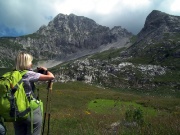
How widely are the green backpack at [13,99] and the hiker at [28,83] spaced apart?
224mm

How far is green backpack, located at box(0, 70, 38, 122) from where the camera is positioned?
6.62m

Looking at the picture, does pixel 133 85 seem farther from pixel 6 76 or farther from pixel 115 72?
pixel 6 76

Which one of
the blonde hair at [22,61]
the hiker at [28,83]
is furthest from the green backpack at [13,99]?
the blonde hair at [22,61]

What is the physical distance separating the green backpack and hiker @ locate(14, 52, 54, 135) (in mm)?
224

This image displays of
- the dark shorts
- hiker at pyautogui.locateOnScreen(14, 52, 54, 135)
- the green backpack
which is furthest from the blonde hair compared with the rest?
the dark shorts

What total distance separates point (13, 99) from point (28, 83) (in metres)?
0.64

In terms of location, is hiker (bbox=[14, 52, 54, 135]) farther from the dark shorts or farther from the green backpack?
the green backpack

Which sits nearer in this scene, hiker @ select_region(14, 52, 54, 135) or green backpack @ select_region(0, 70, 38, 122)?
green backpack @ select_region(0, 70, 38, 122)

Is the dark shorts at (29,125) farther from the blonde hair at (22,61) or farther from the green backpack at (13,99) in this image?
the blonde hair at (22,61)

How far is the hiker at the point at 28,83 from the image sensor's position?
7082 mm

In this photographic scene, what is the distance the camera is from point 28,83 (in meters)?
7.10

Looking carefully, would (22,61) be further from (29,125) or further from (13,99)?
(29,125)

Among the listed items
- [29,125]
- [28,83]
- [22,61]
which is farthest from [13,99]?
[22,61]

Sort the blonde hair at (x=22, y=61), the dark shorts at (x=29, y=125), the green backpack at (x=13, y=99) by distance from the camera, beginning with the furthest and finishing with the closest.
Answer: the blonde hair at (x=22, y=61) → the dark shorts at (x=29, y=125) → the green backpack at (x=13, y=99)
